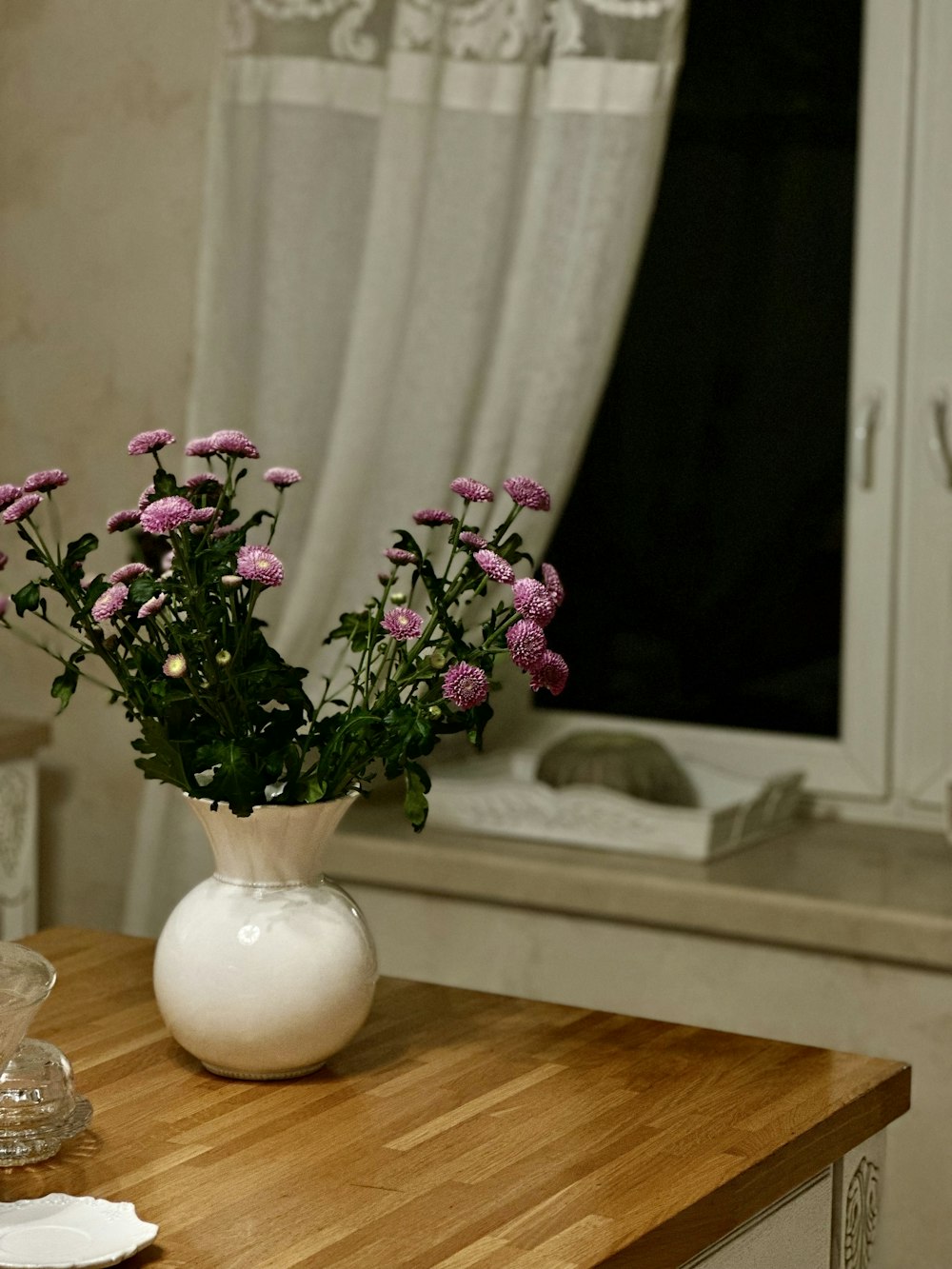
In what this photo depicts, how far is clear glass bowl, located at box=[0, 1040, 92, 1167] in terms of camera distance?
4.00ft

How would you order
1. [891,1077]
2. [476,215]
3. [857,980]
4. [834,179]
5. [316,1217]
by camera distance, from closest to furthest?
[316,1217], [891,1077], [857,980], [476,215], [834,179]

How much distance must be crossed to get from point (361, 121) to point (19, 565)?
94 cm

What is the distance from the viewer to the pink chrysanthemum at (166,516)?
126cm

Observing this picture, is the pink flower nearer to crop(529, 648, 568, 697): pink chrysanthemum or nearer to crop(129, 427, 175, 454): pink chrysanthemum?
crop(529, 648, 568, 697): pink chrysanthemum

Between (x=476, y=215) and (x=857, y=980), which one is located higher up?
(x=476, y=215)

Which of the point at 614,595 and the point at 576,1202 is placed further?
the point at 614,595

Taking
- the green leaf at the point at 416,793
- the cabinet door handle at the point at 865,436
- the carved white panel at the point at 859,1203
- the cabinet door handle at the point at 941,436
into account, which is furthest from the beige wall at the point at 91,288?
the carved white panel at the point at 859,1203

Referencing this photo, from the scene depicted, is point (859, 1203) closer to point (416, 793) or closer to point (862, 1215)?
point (862, 1215)

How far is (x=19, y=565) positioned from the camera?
2.90 metres

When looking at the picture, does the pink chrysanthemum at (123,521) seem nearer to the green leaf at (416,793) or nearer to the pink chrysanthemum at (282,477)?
the pink chrysanthemum at (282,477)

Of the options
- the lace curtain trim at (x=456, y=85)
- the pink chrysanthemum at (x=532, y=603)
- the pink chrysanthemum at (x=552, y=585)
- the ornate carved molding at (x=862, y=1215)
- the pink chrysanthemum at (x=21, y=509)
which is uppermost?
the lace curtain trim at (x=456, y=85)

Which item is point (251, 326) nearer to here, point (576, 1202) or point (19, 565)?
point (19, 565)

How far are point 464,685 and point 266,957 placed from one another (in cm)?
26

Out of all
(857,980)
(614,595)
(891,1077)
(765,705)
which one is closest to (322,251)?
(614,595)
